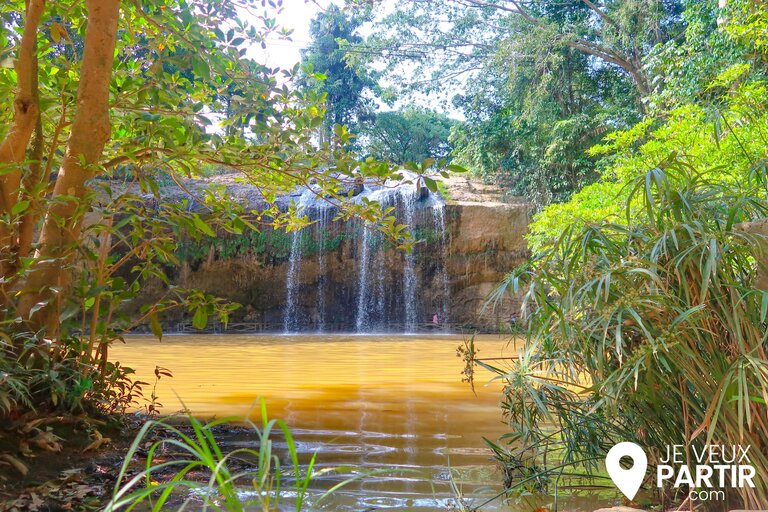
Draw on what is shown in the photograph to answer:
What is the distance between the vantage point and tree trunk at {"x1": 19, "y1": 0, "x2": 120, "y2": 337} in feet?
8.80

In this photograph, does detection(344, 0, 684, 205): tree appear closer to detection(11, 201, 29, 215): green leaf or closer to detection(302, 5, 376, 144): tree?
detection(302, 5, 376, 144): tree

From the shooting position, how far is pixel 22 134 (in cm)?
285

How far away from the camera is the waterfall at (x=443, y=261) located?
17016mm

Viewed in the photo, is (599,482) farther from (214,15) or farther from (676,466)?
(214,15)

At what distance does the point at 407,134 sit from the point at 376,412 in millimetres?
30093

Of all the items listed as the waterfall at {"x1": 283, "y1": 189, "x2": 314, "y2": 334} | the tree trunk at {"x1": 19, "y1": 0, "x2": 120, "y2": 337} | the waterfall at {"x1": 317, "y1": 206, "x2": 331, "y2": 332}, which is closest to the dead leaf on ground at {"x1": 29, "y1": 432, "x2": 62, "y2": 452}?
the tree trunk at {"x1": 19, "y1": 0, "x2": 120, "y2": 337}

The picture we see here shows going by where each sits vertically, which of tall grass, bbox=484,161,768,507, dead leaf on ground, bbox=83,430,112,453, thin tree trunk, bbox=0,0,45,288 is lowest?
dead leaf on ground, bbox=83,430,112,453

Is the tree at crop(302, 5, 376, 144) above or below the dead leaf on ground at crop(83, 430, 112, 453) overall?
above

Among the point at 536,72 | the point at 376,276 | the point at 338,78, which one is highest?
the point at 338,78

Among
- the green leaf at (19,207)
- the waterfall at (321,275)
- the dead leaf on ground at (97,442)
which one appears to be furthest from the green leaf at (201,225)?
the waterfall at (321,275)

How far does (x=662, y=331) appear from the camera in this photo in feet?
6.00

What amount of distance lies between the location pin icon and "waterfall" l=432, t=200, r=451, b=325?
593 inches

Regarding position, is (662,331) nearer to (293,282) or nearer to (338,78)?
(293,282)

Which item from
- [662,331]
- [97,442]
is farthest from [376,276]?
[662,331]
